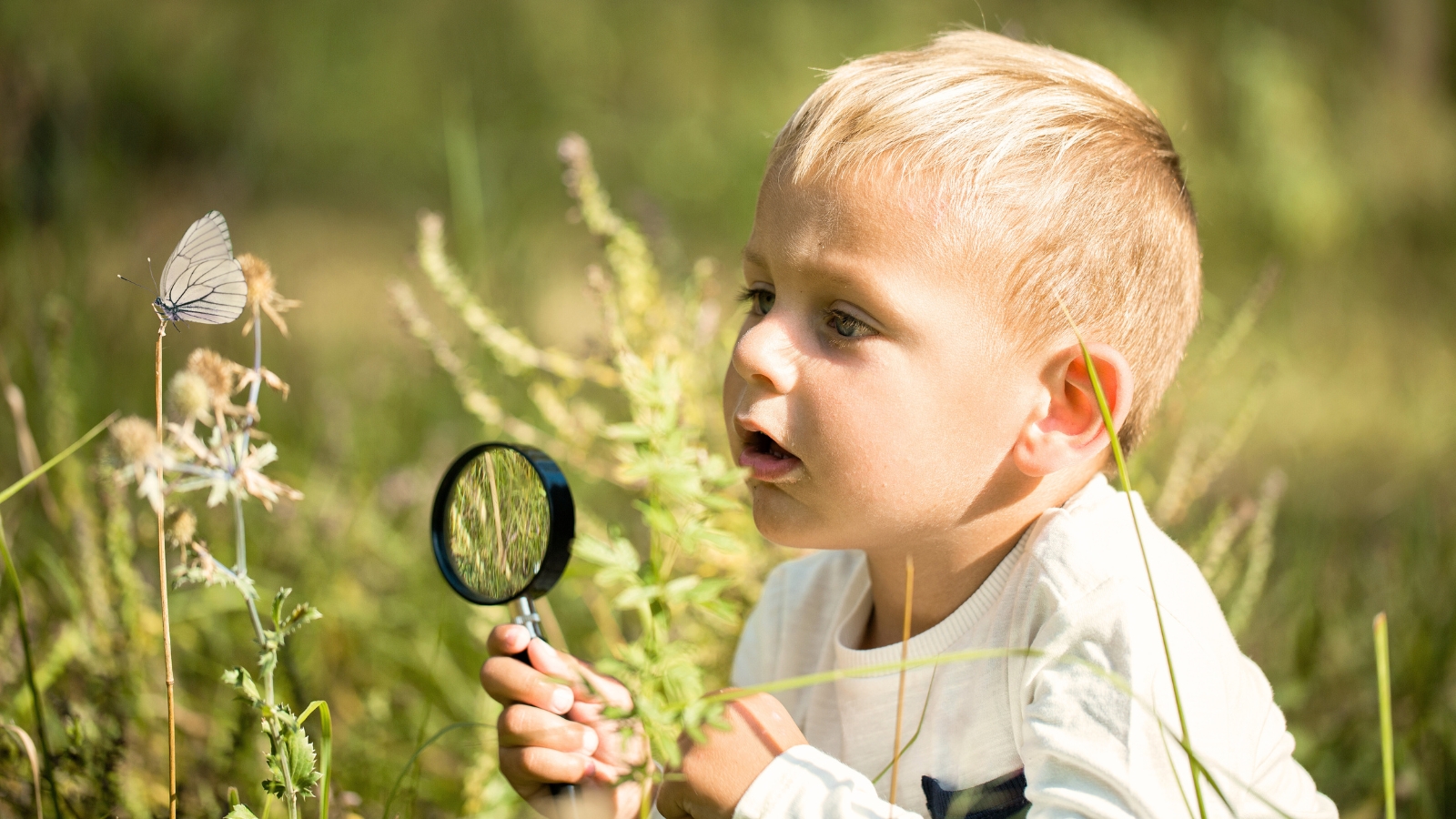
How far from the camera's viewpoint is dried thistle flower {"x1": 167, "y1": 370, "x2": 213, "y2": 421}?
0.91m

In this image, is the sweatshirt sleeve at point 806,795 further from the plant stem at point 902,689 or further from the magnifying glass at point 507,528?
the magnifying glass at point 507,528

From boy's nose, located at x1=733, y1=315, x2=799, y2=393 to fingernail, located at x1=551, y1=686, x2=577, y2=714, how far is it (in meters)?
0.39

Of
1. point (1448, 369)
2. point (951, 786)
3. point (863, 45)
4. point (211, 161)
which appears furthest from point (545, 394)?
point (863, 45)

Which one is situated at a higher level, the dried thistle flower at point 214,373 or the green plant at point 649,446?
the dried thistle flower at point 214,373

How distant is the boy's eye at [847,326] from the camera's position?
132 cm

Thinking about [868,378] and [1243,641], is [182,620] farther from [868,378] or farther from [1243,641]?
[1243,641]

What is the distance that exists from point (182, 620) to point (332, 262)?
299 centimetres

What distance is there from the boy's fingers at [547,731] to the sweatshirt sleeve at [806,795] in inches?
6.9

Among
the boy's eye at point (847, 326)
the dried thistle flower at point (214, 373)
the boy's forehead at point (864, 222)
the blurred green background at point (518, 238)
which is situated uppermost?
the boy's forehead at point (864, 222)

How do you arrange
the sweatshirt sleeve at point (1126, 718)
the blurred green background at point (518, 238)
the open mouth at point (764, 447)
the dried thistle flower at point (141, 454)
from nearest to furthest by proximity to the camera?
the dried thistle flower at point (141, 454)
the sweatshirt sleeve at point (1126, 718)
the open mouth at point (764, 447)
the blurred green background at point (518, 238)

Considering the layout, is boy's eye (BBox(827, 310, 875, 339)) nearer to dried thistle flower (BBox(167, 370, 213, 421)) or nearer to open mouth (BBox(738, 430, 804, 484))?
open mouth (BBox(738, 430, 804, 484))

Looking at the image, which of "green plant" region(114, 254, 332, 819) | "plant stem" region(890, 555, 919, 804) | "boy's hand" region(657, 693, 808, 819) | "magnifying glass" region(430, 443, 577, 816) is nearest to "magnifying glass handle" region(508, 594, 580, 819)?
"magnifying glass" region(430, 443, 577, 816)

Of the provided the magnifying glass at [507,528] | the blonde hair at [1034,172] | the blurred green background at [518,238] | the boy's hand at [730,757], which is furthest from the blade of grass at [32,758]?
the blonde hair at [1034,172]

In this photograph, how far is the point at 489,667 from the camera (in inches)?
50.1
